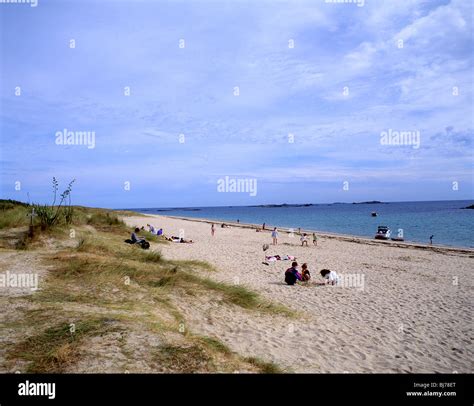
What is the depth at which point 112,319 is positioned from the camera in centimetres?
618

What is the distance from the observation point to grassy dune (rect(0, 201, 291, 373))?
4.84 m

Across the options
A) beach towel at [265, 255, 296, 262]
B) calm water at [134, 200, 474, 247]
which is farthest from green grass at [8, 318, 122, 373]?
calm water at [134, 200, 474, 247]

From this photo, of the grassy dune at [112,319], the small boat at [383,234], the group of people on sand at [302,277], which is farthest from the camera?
the small boat at [383,234]

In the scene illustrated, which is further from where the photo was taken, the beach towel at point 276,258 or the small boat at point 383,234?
the small boat at point 383,234

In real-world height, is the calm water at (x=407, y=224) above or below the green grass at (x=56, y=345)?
below
